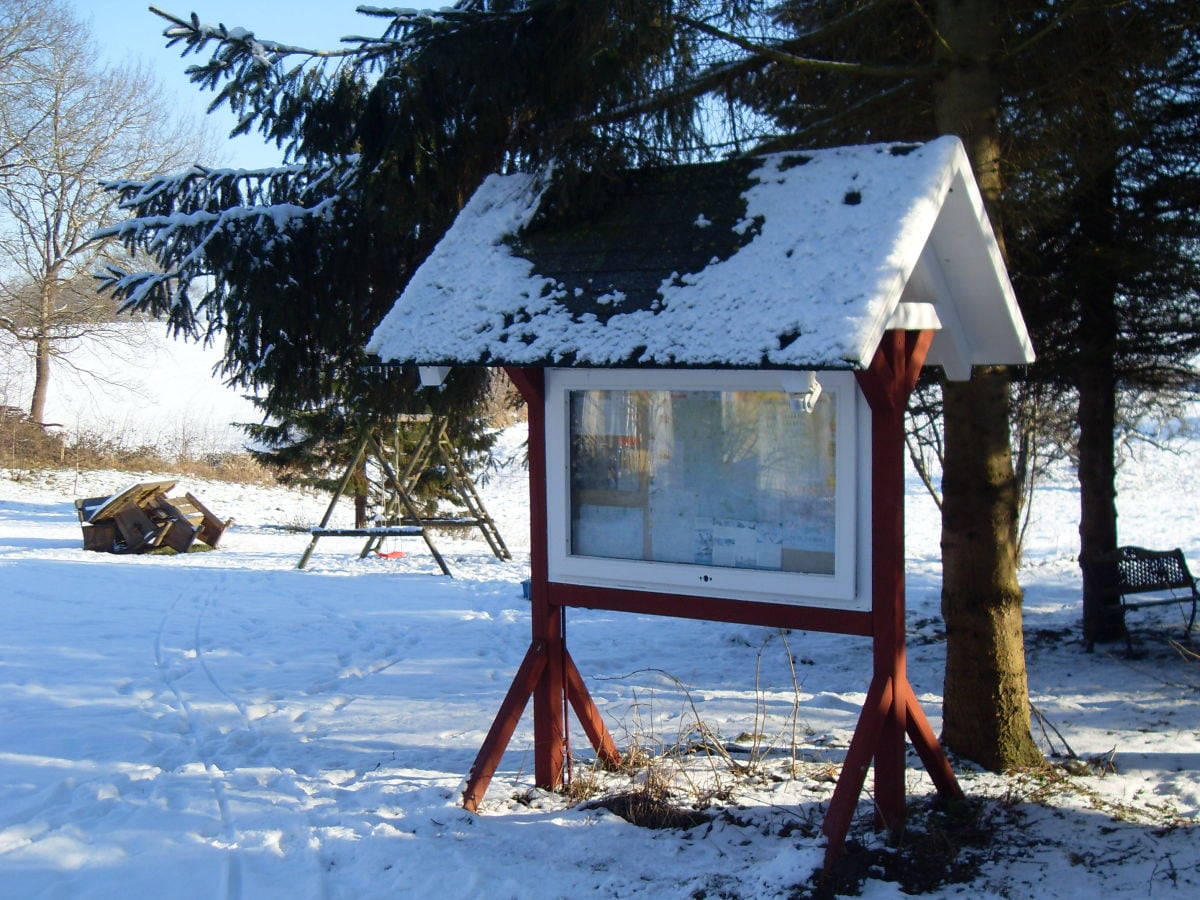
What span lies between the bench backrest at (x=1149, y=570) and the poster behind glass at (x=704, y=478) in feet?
17.0

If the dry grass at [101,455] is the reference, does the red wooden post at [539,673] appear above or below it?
below

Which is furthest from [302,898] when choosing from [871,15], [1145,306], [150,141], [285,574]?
[150,141]

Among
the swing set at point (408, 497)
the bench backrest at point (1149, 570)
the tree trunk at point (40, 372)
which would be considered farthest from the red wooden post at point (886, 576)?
the tree trunk at point (40, 372)

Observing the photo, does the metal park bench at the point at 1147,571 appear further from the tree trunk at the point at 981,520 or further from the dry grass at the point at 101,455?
the dry grass at the point at 101,455

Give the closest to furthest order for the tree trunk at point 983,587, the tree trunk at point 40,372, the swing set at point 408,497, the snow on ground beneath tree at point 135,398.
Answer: the tree trunk at point 983,587 → the swing set at point 408,497 → the tree trunk at point 40,372 → the snow on ground beneath tree at point 135,398

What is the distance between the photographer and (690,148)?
5992 millimetres

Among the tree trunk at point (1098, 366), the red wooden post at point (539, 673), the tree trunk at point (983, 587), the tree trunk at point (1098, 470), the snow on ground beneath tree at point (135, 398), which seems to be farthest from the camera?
the snow on ground beneath tree at point (135, 398)

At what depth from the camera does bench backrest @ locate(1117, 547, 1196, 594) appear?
829cm

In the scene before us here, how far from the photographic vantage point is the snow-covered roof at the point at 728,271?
12.7 feet

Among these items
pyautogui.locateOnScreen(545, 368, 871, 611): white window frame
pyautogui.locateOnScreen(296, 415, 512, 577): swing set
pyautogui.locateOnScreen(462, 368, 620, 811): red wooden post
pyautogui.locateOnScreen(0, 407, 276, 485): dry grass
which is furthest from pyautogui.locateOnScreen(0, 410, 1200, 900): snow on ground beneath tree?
pyautogui.locateOnScreen(0, 407, 276, 485): dry grass

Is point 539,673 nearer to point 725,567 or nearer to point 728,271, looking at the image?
point 725,567

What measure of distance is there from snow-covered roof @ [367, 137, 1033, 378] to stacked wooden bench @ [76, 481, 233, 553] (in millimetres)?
10830

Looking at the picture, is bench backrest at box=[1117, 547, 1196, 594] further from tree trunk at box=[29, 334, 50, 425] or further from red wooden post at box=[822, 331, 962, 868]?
tree trunk at box=[29, 334, 50, 425]

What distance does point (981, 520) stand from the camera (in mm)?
5504
